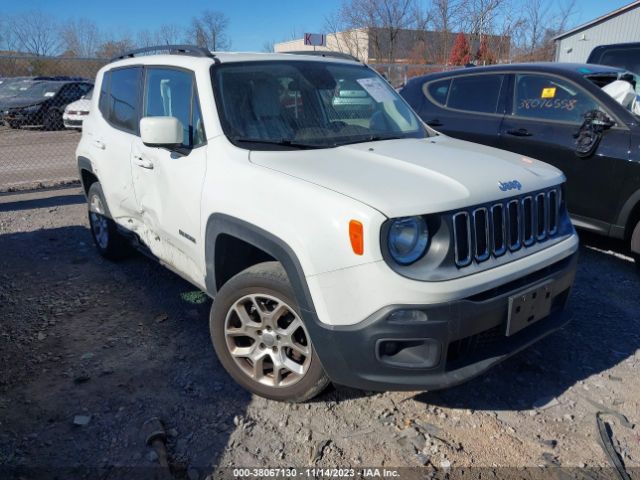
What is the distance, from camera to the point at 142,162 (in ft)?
12.4

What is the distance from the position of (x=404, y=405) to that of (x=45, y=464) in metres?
1.85

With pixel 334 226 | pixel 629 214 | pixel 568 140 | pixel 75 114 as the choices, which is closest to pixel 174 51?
A: pixel 334 226

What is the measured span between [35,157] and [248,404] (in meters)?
11.5

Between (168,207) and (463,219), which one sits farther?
(168,207)

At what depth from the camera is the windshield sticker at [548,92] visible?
17.3 feet

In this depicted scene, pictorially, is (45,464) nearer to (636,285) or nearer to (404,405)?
(404,405)

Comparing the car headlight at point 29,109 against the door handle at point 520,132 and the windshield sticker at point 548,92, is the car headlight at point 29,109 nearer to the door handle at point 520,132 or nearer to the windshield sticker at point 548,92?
the door handle at point 520,132

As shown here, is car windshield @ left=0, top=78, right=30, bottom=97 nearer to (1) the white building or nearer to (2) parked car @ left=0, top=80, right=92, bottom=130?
(2) parked car @ left=0, top=80, right=92, bottom=130

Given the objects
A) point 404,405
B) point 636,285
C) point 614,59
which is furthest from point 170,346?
point 614,59

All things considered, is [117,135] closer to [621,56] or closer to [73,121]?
[621,56]

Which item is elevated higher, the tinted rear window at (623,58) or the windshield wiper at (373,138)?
the tinted rear window at (623,58)

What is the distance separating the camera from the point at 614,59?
7695 mm

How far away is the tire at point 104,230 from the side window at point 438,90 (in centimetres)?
390

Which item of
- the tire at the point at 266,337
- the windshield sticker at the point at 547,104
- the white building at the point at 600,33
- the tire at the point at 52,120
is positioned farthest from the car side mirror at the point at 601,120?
the white building at the point at 600,33
